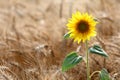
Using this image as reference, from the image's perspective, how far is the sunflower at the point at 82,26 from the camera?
2307 millimetres

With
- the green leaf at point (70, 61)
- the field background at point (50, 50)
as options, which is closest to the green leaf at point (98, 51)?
the green leaf at point (70, 61)

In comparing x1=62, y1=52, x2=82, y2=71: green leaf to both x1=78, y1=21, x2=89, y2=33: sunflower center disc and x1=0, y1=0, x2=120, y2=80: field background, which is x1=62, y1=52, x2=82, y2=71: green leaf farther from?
x1=0, y1=0, x2=120, y2=80: field background

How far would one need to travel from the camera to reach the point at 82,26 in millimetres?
2320

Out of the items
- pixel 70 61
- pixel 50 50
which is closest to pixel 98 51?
pixel 70 61

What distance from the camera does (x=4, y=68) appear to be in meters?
2.57

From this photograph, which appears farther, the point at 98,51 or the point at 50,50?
the point at 50,50

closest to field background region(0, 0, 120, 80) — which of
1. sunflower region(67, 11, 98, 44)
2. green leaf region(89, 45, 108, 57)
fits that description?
green leaf region(89, 45, 108, 57)

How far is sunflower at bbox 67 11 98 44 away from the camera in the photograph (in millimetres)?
2307

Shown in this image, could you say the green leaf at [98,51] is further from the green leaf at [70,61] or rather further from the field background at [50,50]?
the field background at [50,50]

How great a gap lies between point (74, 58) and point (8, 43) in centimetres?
108

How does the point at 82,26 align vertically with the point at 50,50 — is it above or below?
above

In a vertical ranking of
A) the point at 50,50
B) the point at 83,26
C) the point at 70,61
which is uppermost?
the point at 83,26

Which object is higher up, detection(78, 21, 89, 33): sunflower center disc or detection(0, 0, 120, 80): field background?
detection(78, 21, 89, 33): sunflower center disc

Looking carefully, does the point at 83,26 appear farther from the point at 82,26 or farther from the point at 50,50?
the point at 50,50
